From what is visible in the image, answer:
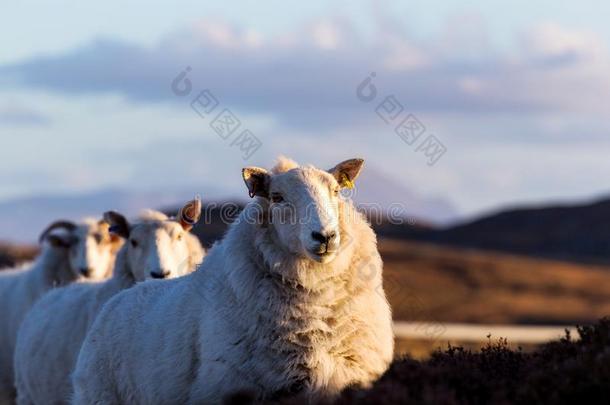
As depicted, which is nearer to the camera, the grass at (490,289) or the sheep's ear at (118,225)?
the sheep's ear at (118,225)

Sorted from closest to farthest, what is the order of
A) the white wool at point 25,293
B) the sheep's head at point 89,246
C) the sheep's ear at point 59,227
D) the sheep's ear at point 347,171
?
the sheep's ear at point 347,171 < the sheep's head at point 89,246 < the white wool at point 25,293 < the sheep's ear at point 59,227

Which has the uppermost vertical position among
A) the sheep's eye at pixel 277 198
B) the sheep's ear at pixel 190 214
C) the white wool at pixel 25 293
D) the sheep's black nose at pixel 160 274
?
the sheep's ear at pixel 190 214

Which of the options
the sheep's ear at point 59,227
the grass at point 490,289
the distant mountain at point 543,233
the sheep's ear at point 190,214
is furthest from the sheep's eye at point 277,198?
the distant mountain at point 543,233

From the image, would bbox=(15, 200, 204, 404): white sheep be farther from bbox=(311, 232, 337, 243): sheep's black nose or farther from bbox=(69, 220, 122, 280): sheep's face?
bbox=(311, 232, 337, 243): sheep's black nose

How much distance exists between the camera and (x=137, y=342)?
10109mm

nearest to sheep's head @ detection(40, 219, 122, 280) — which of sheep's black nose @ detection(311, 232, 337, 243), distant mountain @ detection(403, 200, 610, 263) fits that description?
sheep's black nose @ detection(311, 232, 337, 243)

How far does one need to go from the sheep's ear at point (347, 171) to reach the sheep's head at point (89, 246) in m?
7.32

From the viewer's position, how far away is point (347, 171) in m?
10.0

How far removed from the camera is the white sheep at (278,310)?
8.95m

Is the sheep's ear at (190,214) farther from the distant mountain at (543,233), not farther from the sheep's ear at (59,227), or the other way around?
the distant mountain at (543,233)

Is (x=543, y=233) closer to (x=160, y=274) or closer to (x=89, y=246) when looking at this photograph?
(x=89, y=246)

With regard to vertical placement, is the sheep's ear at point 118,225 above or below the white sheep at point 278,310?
above

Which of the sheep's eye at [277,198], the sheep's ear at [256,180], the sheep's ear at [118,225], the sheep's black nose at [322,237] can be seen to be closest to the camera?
the sheep's black nose at [322,237]

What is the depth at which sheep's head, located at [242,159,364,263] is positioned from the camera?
8.92 metres
